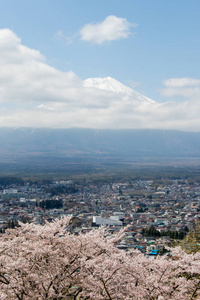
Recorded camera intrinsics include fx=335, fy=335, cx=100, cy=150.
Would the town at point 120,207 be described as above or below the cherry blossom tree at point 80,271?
below

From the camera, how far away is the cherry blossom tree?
19.9 ft

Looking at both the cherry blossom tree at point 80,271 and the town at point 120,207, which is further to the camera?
the town at point 120,207

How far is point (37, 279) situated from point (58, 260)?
839 millimetres

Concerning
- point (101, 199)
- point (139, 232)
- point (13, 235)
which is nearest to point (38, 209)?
point (101, 199)

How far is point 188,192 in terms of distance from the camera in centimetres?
4903

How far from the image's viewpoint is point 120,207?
36594mm

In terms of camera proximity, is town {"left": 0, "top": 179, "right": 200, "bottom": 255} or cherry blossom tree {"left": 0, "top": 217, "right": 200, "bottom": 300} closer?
cherry blossom tree {"left": 0, "top": 217, "right": 200, "bottom": 300}

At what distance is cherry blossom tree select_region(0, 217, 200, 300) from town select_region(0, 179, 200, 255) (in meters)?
7.88

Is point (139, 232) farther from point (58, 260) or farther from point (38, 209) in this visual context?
point (58, 260)

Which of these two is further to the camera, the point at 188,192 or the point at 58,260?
the point at 188,192

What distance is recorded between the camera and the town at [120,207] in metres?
22.9

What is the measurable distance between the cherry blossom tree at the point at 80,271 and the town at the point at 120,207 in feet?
25.8

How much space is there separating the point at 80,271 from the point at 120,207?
30.2m

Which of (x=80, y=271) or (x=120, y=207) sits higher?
(x=80, y=271)
